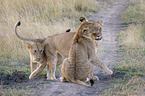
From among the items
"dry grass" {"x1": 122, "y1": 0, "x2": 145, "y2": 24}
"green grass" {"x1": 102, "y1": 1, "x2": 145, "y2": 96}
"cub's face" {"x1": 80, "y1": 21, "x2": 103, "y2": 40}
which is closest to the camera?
"green grass" {"x1": 102, "y1": 1, "x2": 145, "y2": 96}

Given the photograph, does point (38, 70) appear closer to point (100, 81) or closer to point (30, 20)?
point (100, 81)

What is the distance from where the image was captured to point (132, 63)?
21.0 ft

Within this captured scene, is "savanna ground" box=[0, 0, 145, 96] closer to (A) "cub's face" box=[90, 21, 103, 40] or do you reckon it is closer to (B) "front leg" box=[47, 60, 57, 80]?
(B) "front leg" box=[47, 60, 57, 80]

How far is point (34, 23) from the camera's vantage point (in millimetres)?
9875

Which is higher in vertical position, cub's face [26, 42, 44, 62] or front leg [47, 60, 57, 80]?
cub's face [26, 42, 44, 62]

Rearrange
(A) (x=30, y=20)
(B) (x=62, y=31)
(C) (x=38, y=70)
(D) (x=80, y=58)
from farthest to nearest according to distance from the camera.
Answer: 1. (A) (x=30, y=20)
2. (B) (x=62, y=31)
3. (C) (x=38, y=70)
4. (D) (x=80, y=58)

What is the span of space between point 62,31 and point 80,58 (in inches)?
177

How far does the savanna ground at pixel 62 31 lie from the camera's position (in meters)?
4.72

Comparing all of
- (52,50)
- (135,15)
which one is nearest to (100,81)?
(52,50)

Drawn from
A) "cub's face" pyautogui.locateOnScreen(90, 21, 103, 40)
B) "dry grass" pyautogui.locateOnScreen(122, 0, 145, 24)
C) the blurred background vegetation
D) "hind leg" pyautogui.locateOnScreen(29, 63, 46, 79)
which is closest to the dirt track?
"hind leg" pyautogui.locateOnScreen(29, 63, 46, 79)

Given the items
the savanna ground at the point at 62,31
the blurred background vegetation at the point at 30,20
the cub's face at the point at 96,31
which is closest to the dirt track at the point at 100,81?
the savanna ground at the point at 62,31

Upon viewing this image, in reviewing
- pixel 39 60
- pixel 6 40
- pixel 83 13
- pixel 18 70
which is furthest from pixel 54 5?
Result: pixel 39 60

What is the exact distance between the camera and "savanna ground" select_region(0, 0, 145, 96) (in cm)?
472

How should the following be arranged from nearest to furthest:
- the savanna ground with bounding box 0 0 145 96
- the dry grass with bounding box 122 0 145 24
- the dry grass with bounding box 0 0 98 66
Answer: the savanna ground with bounding box 0 0 145 96
the dry grass with bounding box 0 0 98 66
the dry grass with bounding box 122 0 145 24
